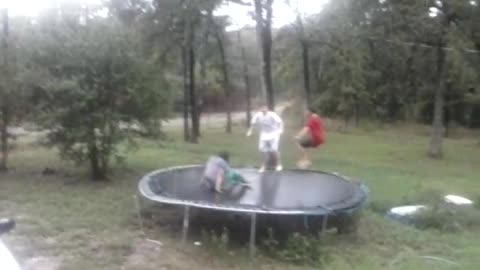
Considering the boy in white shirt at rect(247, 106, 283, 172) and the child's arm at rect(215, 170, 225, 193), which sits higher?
the boy in white shirt at rect(247, 106, 283, 172)

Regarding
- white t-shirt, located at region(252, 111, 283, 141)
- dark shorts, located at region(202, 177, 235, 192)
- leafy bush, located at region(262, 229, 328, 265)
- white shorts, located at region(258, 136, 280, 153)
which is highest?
white t-shirt, located at region(252, 111, 283, 141)

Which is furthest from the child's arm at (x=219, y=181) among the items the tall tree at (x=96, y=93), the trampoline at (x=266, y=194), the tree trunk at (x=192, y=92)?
the tree trunk at (x=192, y=92)

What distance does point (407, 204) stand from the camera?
14.4m

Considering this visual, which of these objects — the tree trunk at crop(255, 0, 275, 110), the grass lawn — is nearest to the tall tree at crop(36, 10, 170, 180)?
the grass lawn

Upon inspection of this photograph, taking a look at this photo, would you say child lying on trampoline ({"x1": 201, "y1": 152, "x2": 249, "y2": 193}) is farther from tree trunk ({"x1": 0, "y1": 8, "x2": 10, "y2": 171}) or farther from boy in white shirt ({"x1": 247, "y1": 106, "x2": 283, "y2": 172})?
tree trunk ({"x1": 0, "y1": 8, "x2": 10, "y2": 171})

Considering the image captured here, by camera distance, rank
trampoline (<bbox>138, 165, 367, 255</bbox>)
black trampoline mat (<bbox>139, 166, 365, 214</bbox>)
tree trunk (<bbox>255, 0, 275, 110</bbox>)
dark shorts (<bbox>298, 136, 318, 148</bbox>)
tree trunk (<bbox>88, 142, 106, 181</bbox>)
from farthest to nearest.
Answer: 1. tree trunk (<bbox>255, 0, 275, 110</bbox>)
2. dark shorts (<bbox>298, 136, 318, 148</bbox>)
3. tree trunk (<bbox>88, 142, 106, 181</bbox>)
4. black trampoline mat (<bbox>139, 166, 365, 214</bbox>)
5. trampoline (<bbox>138, 165, 367, 255</bbox>)

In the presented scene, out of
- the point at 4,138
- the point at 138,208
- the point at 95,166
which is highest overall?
the point at 4,138

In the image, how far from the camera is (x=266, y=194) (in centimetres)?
1286

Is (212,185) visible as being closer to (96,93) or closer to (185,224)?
(185,224)

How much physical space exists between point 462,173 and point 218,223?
12.9 metres

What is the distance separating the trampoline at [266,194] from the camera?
34.6 ft

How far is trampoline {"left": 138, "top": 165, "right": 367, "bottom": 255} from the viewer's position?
10.5 meters

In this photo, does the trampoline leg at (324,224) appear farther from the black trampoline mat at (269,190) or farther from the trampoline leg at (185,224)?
the trampoline leg at (185,224)

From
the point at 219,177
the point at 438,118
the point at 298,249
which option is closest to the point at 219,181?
the point at 219,177
